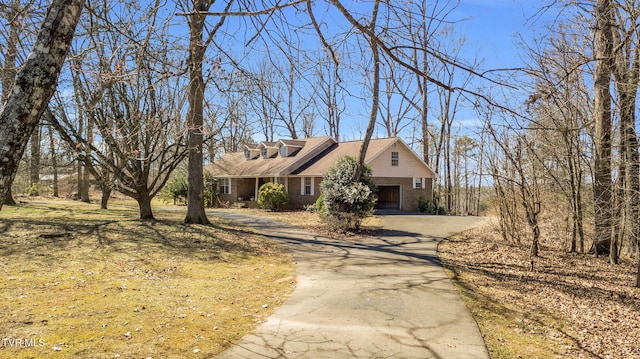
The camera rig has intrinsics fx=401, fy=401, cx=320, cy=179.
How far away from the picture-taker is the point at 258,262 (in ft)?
32.5

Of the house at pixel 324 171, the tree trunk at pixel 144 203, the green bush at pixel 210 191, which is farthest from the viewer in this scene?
the green bush at pixel 210 191

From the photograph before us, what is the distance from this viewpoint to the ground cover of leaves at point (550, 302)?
505 centimetres

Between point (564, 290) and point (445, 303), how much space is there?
304cm

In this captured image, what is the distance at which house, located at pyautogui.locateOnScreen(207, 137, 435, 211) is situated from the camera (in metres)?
26.0

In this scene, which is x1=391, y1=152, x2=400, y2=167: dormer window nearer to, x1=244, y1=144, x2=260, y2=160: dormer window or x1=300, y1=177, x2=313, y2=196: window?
x1=300, y1=177, x2=313, y2=196: window

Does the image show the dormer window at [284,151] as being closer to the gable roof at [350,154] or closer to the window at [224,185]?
the gable roof at [350,154]

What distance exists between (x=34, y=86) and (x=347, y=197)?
13.7m

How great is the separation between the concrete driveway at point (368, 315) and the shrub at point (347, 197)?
4.79 m

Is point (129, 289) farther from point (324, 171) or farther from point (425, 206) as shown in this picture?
point (425, 206)

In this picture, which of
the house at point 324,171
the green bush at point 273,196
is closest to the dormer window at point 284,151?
the house at point 324,171

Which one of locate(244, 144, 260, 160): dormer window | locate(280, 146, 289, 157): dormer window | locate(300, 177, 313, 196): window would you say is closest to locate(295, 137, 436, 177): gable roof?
locate(300, 177, 313, 196): window

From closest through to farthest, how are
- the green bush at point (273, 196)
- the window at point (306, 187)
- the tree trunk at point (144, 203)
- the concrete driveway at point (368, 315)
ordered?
the concrete driveway at point (368, 315) → the tree trunk at point (144, 203) → the green bush at point (273, 196) → the window at point (306, 187)

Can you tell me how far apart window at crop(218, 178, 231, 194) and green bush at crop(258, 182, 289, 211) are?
21.5ft

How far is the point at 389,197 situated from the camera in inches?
1078
